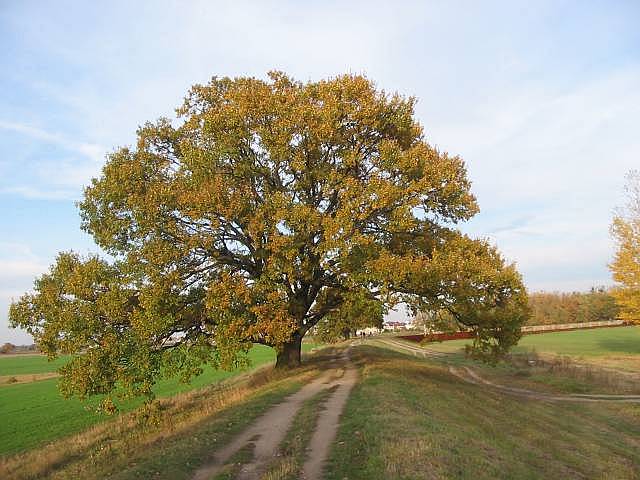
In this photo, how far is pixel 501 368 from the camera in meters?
46.3

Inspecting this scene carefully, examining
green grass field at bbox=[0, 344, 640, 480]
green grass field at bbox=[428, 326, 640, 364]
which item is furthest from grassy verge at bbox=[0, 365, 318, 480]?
green grass field at bbox=[428, 326, 640, 364]

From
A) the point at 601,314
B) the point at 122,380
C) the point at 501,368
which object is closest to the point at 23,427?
the point at 122,380

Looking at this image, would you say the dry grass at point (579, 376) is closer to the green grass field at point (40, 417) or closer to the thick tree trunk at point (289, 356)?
the thick tree trunk at point (289, 356)

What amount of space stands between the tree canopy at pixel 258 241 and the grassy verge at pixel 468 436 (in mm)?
4314

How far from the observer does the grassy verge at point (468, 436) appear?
444 inches

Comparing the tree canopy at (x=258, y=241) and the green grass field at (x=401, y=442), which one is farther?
the tree canopy at (x=258, y=241)

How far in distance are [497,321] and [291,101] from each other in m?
15.3

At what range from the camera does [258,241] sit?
24406 millimetres

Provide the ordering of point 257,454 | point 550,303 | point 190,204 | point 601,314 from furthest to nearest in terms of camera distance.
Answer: point 550,303 → point 601,314 → point 190,204 → point 257,454

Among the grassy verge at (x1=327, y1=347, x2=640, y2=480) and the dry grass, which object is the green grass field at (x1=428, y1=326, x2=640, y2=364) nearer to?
the dry grass

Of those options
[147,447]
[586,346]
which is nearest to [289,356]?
[147,447]

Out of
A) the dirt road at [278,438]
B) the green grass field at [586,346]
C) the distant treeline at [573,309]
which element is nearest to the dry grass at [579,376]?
the green grass field at [586,346]

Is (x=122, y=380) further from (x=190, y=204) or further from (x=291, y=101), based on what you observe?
(x=291, y=101)

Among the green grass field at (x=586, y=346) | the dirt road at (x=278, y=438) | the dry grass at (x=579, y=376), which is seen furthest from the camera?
the green grass field at (x=586, y=346)
